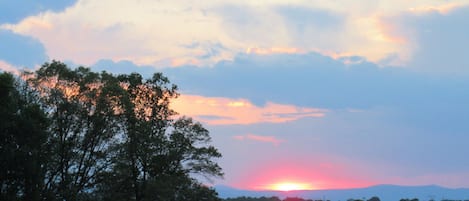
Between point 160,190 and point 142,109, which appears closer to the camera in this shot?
point 160,190

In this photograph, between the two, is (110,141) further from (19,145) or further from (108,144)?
(19,145)

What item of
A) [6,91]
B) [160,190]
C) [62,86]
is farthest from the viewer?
[62,86]

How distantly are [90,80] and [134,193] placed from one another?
7.99m

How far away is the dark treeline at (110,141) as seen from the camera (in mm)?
34500

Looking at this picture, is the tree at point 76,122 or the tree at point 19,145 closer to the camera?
the tree at point 19,145

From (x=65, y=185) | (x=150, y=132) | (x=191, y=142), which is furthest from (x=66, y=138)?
(x=191, y=142)

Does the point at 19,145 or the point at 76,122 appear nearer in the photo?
the point at 19,145

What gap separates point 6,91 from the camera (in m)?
29.1

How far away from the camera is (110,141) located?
1449 inches

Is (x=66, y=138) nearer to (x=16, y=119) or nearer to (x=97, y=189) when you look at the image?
(x=97, y=189)

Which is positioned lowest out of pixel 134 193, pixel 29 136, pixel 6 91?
pixel 134 193

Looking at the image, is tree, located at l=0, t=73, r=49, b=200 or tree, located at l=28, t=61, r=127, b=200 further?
tree, located at l=28, t=61, r=127, b=200

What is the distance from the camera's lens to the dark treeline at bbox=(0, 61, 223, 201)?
34.5 m

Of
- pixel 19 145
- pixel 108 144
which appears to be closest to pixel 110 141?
pixel 108 144
